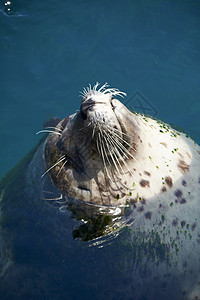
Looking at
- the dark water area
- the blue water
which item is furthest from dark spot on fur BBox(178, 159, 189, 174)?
the blue water

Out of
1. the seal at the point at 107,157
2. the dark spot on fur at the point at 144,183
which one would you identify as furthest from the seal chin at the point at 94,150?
the dark spot on fur at the point at 144,183

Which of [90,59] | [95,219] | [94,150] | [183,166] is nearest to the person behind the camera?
[94,150]

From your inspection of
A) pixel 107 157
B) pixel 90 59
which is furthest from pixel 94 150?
pixel 90 59

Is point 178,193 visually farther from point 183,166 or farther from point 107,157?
point 107,157

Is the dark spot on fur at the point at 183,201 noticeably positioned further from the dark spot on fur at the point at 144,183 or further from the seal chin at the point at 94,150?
the seal chin at the point at 94,150

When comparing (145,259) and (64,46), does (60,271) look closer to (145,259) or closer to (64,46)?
(145,259)

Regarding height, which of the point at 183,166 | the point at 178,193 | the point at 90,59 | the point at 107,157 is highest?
the point at 90,59

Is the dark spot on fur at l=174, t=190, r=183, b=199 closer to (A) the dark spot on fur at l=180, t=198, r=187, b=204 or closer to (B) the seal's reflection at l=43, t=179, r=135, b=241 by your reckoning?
(A) the dark spot on fur at l=180, t=198, r=187, b=204
